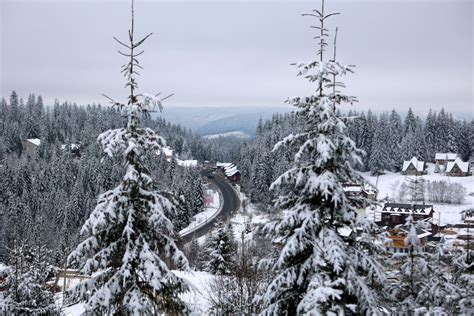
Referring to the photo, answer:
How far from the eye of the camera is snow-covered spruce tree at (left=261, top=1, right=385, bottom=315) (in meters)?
7.43

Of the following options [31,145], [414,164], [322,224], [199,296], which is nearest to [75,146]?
[31,145]

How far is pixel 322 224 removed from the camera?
308 inches

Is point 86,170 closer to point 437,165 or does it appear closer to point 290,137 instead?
point 437,165

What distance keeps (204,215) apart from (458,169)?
48549 millimetres

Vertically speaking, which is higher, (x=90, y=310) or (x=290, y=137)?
(x=290, y=137)

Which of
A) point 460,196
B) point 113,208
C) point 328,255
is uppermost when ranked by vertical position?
point 113,208

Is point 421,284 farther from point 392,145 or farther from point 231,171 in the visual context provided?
point 231,171

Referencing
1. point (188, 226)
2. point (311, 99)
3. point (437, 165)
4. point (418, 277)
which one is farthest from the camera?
point (437, 165)

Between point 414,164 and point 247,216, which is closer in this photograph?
point 247,216

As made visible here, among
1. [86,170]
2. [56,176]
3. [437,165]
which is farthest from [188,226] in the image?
[437,165]

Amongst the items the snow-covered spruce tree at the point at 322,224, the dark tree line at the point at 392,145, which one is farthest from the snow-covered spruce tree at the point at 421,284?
the dark tree line at the point at 392,145

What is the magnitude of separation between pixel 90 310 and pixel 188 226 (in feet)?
183

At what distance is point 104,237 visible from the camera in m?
8.09

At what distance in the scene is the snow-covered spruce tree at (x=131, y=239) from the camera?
7.59 metres
